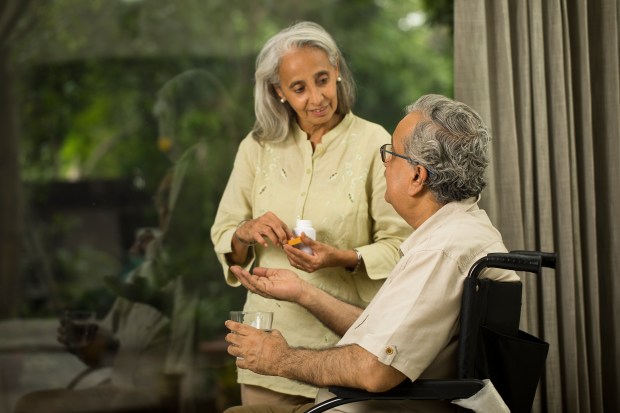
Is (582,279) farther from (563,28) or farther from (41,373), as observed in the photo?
(41,373)

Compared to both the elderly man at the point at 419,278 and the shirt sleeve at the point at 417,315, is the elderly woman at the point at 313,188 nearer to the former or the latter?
the elderly man at the point at 419,278

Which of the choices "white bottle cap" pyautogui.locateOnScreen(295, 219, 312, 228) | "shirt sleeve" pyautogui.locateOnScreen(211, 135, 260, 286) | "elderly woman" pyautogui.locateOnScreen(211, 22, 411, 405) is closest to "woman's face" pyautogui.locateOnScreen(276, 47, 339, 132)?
"elderly woman" pyautogui.locateOnScreen(211, 22, 411, 405)

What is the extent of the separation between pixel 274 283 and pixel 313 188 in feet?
1.18

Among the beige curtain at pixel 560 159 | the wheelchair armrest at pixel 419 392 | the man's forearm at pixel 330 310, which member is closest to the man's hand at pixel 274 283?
the man's forearm at pixel 330 310

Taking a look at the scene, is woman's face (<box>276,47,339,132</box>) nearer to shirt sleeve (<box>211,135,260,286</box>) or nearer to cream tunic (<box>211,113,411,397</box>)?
cream tunic (<box>211,113,411,397</box>)

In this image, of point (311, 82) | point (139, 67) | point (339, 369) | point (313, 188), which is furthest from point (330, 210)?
point (139, 67)

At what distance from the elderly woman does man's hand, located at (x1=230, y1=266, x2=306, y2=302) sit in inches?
2.8

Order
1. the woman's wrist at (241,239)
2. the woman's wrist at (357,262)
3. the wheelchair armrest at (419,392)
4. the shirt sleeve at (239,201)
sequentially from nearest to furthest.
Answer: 1. the wheelchair armrest at (419,392)
2. the woman's wrist at (357,262)
3. the woman's wrist at (241,239)
4. the shirt sleeve at (239,201)

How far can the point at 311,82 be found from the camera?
8.35ft

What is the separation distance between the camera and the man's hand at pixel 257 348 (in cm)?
207

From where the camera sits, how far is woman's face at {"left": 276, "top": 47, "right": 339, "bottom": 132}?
8.36 feet

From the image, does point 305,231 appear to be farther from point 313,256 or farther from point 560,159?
point 560,159

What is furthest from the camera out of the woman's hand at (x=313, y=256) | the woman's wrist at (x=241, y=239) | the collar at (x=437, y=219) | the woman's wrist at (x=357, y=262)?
the woman's wrist at (x=241, y=239)

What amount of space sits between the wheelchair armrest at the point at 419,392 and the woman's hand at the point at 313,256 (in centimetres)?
58
